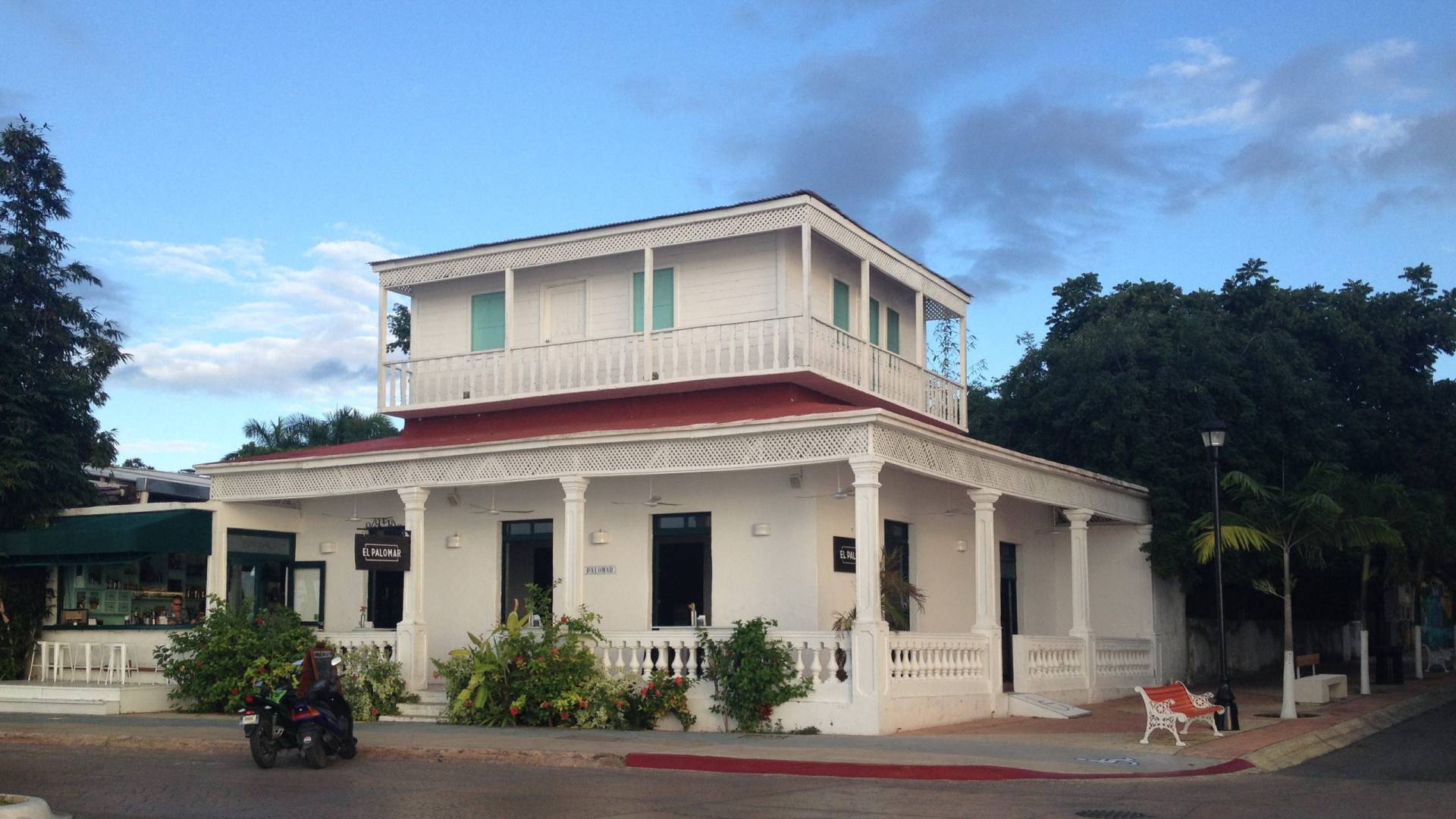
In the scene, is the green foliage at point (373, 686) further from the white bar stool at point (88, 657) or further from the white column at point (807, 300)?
the white column at point (807, 300)

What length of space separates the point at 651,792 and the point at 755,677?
490 cm

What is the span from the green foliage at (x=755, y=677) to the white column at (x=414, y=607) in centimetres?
512

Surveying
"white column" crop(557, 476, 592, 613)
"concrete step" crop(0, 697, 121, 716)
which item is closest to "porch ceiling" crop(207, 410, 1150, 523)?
"white column" crop(557, 476, 592, 613)

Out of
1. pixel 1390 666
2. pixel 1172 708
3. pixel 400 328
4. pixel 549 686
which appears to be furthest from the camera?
pixel 400 328

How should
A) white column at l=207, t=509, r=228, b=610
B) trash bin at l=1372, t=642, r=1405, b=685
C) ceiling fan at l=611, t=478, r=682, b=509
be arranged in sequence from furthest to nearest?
trash bin at l=1372, t=642, r=1405, b=685 → white column at l=207, t=509, r=228, b=610 → ceiling fan at l=611, t=478, r=682, b=509

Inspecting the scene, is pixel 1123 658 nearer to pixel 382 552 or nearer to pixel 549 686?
pixel 549 686

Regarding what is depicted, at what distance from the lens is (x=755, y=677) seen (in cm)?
1686

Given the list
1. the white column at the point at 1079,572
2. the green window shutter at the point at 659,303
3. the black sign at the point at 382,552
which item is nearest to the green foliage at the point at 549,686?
the black sign at the point at 382,552

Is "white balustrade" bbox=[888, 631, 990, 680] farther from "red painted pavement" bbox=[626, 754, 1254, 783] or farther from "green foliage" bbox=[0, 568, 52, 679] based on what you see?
"green foliage" bbox=[0, 568, 52, 679]

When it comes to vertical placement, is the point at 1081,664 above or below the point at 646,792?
above

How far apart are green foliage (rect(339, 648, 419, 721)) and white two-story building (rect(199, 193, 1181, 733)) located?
0.31 m

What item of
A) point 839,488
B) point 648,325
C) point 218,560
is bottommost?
point 218,560

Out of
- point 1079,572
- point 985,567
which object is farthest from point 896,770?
point 1079,572

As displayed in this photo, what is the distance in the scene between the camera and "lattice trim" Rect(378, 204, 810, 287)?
66.6ft
